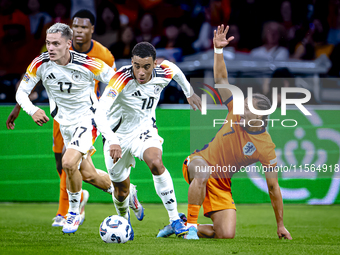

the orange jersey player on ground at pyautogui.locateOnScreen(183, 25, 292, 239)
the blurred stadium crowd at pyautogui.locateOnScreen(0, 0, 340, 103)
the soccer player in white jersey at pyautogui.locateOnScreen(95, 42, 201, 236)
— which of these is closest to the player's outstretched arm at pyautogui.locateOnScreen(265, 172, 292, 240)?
the orange jersey player on ground at pyautogui.locateOnScreen(183, 25, 292, 239)

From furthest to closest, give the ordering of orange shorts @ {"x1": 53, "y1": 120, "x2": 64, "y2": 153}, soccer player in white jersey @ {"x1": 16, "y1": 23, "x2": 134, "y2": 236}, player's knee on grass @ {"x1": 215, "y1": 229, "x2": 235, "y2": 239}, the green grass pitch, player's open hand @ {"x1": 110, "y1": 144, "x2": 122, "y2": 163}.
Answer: orange shorts @ {"x1": 53, "y1": 120, "x2": 64, "y2": 153}, soccer player in white jersey @ {"x1": 16, "y1": 23, "x2": 134, "y2": 236}, player's knee on grass @ {"x1": 215, "y1": 229, "x2": 235, "y2": 239}, player's open hand @ {"x1": 110, "y1": 144, "x2": 122, "y2": 163}, the green grass pitch

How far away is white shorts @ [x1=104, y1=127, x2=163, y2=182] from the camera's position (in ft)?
14.7

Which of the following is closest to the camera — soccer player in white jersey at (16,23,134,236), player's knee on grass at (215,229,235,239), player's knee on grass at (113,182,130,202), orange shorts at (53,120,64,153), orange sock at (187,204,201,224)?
orange sock at (187,204,201,224)

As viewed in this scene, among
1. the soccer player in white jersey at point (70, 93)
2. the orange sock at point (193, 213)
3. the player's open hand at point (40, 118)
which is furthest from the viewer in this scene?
the soccer player in white jersey at point (70, 93)

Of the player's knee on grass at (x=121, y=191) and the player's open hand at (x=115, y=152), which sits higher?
the player's open hand at (x=115, y=152)

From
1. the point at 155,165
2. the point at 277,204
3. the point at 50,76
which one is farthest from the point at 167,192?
the point at 50,76

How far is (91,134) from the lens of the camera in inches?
196

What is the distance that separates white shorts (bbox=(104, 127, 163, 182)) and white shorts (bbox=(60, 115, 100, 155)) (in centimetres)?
21

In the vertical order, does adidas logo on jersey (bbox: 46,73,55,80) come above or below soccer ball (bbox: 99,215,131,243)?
above

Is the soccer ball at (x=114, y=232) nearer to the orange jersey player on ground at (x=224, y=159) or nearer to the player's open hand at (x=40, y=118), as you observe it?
the orange jersey player on ground at (x=224, y=159)

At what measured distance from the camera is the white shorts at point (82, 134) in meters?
4.79

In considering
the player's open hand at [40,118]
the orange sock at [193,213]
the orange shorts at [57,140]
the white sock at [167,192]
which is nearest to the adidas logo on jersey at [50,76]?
the player's open hand at [40,118]

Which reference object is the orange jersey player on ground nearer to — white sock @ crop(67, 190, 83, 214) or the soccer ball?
the soccer ball

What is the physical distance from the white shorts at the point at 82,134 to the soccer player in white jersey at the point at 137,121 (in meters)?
0.23
